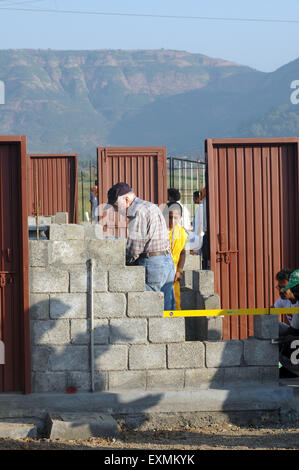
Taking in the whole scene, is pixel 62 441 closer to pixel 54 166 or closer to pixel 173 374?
pixel 173 374

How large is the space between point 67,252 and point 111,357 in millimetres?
1155

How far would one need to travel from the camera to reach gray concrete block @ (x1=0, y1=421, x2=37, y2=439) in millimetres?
7418

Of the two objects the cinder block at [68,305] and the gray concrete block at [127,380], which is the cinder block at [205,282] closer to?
the gray concrete block at [127,380]

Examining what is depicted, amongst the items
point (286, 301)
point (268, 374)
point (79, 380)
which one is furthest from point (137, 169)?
point (79, 380)

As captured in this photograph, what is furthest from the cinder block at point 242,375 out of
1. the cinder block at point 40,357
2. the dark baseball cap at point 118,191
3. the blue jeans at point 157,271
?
the dark baseball cap at point 118,191

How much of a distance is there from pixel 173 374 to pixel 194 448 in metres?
1.27

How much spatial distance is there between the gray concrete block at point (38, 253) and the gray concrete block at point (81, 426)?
1524 mm

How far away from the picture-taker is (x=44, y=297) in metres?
7.87

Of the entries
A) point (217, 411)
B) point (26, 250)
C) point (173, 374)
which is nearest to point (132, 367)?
point (173, 374)

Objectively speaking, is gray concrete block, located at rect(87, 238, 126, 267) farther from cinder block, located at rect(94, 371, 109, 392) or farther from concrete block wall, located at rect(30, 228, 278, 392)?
cinder block, located at rect(94, 371, 109, 392)

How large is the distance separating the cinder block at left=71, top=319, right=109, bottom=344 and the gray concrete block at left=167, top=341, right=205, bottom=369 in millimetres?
683

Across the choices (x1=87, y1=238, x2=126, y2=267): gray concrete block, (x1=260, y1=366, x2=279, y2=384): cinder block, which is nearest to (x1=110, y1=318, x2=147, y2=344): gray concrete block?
(x1=87, y1=238, x2=126, y2=267): gray concrete block

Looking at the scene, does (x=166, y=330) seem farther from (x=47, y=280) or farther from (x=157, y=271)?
(x=47, y=280)

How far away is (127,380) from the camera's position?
26.2ft
